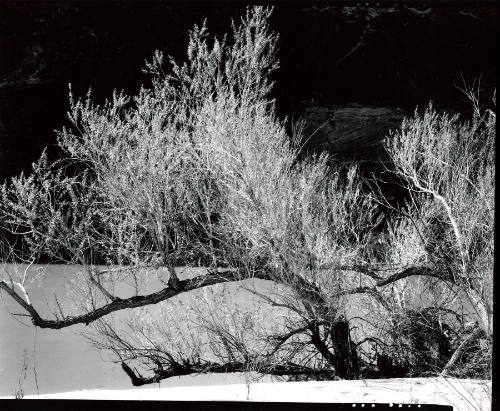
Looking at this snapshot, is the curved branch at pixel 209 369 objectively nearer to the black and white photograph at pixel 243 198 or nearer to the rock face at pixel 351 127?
the black and white photograph at pixel 243 198

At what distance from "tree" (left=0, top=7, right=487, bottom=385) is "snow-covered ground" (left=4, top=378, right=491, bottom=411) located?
0.41 ft

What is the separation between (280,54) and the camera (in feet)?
10.8

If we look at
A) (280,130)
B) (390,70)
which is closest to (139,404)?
(280,130)

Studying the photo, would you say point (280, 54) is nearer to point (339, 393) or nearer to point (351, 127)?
point (351, 127)

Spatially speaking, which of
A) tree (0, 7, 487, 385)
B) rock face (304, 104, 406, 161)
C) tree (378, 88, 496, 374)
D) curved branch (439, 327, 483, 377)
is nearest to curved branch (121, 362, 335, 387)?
tree (0, 7, 487, 385)

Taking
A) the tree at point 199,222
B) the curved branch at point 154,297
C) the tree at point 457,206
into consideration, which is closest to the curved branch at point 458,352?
the tree at point 457,206

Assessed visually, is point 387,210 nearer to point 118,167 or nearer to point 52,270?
point 118,167

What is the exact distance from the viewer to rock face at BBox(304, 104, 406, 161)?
130 inches

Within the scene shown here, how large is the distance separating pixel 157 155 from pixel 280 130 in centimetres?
64

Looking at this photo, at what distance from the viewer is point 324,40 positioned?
3.26 metres

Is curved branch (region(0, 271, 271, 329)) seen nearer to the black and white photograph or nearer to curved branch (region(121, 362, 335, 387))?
the black and white photograph

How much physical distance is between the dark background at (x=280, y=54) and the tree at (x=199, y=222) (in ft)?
0.29

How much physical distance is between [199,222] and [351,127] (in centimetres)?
90

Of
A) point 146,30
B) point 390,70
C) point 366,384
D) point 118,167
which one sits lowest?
point 366,384
